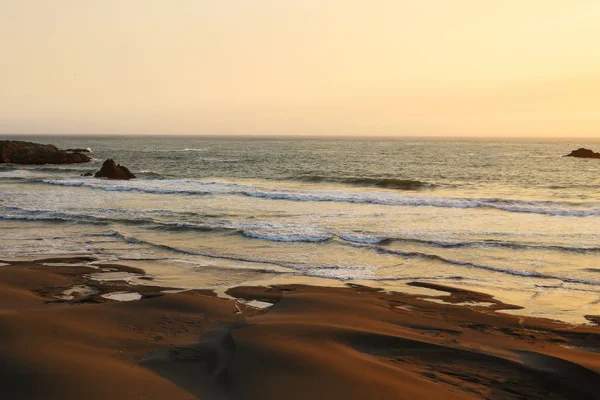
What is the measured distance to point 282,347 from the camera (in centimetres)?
777

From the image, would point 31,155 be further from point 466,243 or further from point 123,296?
point 123,296

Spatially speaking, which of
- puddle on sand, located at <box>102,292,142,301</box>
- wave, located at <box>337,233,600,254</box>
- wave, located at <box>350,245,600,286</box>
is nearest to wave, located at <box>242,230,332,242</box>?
wave, located at <box>337,233,600,254</box>

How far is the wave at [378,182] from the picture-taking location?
38.6m

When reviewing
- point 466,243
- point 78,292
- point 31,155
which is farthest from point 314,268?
point 31,155

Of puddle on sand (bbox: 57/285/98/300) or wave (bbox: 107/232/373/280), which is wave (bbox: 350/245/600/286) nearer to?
wave (bbox: 107/232/373/280)

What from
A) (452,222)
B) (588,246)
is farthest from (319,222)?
(588,246)

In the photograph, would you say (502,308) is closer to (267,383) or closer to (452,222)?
(267,383)

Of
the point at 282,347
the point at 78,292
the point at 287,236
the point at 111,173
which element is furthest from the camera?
the point at 111,173

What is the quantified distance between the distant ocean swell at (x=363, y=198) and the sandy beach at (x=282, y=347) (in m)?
16.7

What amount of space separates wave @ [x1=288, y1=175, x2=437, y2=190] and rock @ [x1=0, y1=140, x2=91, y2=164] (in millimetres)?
30825

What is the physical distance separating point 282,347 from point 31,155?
5906 cm

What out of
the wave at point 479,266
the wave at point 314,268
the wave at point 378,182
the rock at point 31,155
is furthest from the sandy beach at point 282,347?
the rock at point 31,155

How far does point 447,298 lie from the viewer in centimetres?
1130

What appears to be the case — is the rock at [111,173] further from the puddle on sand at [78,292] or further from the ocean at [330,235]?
the puddle on sand at [78,292]
